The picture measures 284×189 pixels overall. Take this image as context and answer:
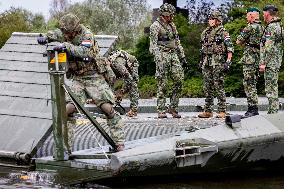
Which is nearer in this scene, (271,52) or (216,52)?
(271,52)

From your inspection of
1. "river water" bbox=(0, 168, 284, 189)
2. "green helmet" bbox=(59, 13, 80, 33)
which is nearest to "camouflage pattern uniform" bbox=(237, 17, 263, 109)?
"river water" bbox=(0, 168, 284, 189)

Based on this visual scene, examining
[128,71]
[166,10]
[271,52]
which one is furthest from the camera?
[128,71]

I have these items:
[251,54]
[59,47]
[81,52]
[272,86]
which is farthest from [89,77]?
[251,54]

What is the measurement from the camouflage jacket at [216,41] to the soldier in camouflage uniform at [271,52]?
84 centimetres

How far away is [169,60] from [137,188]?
4247mm

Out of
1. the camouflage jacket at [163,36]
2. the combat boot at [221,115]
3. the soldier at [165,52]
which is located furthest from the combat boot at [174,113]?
the camouflage jacket at [163,36]

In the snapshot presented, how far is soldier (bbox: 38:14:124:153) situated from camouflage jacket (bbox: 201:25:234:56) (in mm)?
3509

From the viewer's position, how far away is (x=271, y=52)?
1127cm

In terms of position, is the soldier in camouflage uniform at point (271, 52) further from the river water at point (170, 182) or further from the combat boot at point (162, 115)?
the river water at point (170, 182)

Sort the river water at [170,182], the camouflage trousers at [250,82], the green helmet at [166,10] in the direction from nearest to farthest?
1. the river water at [170,182]
2. the camouflage trousers at [250,82]
3. the green helmet at [166,10]

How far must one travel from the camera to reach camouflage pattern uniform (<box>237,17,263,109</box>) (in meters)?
11.8

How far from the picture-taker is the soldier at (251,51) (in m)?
11.8

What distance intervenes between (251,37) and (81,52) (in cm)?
402

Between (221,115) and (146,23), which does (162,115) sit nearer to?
(221,115)
